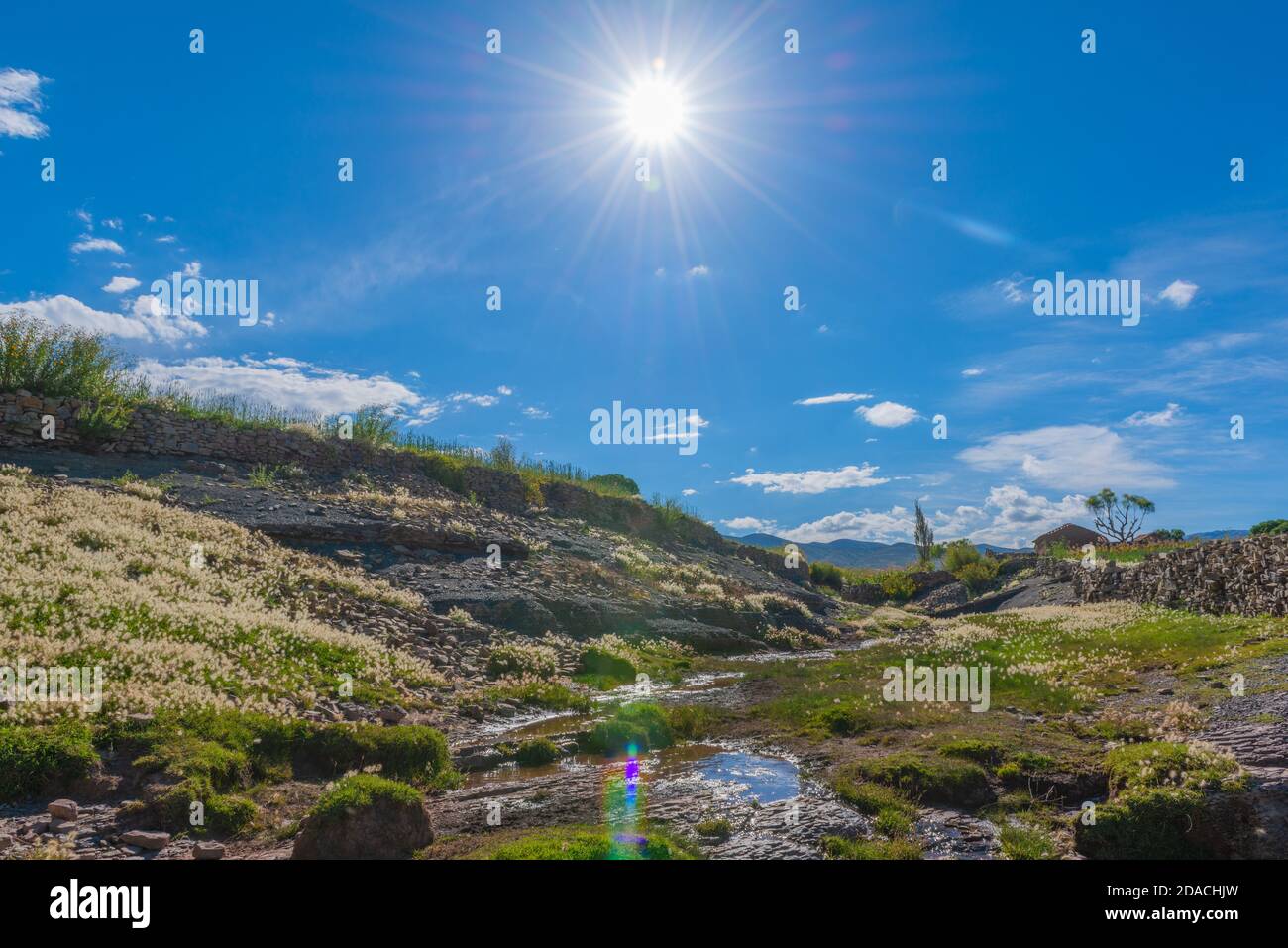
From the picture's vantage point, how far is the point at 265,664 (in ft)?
52.9

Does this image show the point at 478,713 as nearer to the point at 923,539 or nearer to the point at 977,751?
the point at 977,751

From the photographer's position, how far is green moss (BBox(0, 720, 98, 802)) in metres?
9.80

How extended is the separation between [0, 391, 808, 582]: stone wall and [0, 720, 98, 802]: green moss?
2314cm

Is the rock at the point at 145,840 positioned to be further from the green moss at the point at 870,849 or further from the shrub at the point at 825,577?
the shrub at the point at 825,577

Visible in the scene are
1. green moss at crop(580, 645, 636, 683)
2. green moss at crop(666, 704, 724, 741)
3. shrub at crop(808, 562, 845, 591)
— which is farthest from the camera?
shrub at crop(808, 562, 845, 591)

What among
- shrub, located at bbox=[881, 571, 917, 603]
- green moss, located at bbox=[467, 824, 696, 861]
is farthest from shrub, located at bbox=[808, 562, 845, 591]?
green moss, located at bbox=[467, 824, 696, 861]

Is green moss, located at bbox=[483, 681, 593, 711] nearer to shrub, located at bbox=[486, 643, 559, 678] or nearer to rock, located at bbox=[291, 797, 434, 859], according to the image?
shrub, located at bbox=[486, 643, 559, 678]

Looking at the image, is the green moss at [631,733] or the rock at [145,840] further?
the green moss at [631,733]

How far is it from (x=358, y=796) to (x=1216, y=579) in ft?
106

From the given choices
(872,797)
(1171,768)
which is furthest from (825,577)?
(1171,768)

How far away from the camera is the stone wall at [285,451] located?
2973cm

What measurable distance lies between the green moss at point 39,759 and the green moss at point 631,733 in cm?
874

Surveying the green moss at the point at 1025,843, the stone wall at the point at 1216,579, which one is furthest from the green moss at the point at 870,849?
the stone wall at the point at 1216,579
